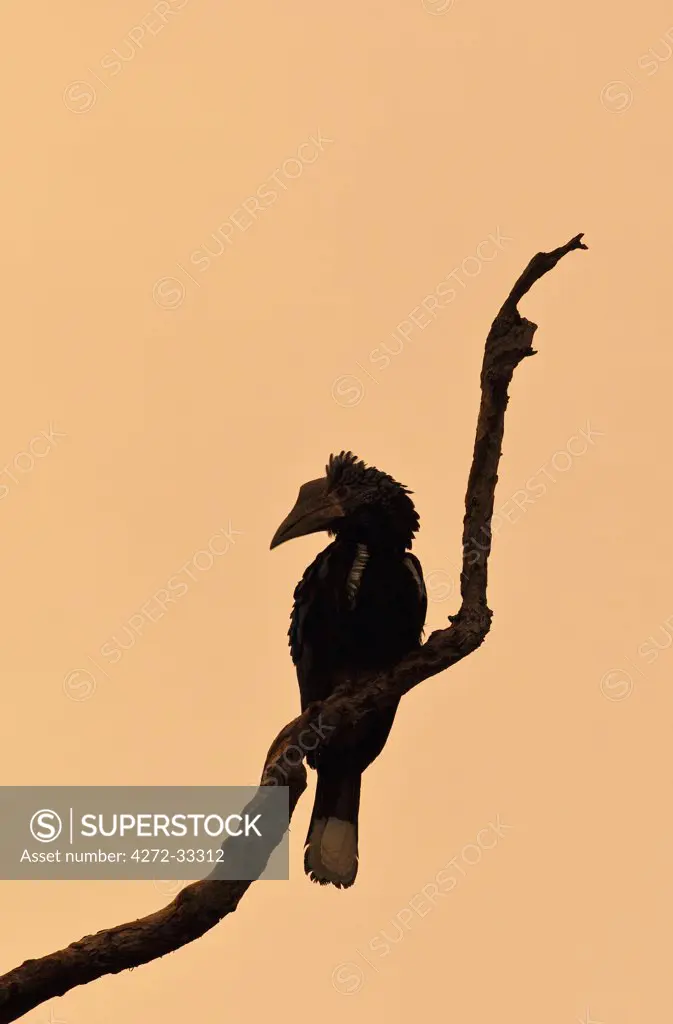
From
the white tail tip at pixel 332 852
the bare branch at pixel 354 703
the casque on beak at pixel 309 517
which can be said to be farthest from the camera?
the casque on beak at pixel 309 517

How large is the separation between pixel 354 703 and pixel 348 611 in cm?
59

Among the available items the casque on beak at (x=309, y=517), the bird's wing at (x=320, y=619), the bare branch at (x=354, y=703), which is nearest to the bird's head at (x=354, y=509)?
the casque on beak at (x=309, y=517)

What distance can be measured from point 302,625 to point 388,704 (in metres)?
0.71

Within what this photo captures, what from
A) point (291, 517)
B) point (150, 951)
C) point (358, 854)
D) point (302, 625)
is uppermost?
point (291, 517)

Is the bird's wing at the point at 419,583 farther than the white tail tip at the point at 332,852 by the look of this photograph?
Yes

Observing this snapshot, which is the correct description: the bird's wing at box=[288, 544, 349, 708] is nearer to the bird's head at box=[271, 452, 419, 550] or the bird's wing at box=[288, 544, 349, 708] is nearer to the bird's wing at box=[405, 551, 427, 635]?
the bird's head at box=[271, 452, 419, 550]

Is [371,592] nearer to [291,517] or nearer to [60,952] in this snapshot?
[291,517]

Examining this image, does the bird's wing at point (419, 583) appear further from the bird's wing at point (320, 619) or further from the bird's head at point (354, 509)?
the bird's wing at point (320, 619)

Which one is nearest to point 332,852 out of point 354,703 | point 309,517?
point 354,703

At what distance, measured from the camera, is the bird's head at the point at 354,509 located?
674 cm

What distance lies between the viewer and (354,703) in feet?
20.3

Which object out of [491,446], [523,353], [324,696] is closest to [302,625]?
[324,696]

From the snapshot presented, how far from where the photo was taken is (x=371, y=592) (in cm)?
663

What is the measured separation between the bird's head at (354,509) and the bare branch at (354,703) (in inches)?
29.1
